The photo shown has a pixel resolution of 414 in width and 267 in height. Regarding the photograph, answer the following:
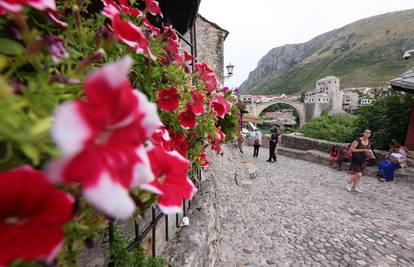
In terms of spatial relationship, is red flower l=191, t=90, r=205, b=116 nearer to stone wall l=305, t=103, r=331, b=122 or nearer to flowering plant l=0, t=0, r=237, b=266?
flowering plant l=0, t=0, r=237, b=266

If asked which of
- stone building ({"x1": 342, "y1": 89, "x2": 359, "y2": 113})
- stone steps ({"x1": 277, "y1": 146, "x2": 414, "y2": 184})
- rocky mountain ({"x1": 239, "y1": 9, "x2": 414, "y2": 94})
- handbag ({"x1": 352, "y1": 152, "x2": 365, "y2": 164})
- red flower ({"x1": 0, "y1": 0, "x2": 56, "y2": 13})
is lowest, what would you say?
stone steps ({"x1": 277, "y1": 146, "x2": 414, "y2": 184})

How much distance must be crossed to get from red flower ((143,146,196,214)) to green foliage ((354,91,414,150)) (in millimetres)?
12065

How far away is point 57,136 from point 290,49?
163259 millimetres

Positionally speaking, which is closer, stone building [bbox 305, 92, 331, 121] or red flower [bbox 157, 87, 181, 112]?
red flower [bbox 157, 87, 181, 112]

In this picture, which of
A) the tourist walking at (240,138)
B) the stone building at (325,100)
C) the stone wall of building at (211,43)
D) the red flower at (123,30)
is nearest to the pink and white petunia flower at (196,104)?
the red flower at (123,30)

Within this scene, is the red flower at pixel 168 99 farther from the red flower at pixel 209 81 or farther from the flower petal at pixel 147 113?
the flower petal at pixel 147 113

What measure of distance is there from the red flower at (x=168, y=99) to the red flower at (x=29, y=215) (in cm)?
66

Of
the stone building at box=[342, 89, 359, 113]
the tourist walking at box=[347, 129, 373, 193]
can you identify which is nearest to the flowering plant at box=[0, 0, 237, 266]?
the tourist walking at box=[347, 129, 373, 193]

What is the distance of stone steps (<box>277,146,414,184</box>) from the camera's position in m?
7.39

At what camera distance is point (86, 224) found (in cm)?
52

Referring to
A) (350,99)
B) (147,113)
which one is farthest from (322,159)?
(350,99)

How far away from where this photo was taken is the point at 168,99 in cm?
99

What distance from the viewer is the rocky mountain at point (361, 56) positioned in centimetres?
7282

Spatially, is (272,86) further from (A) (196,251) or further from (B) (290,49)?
(A) (196,251)
